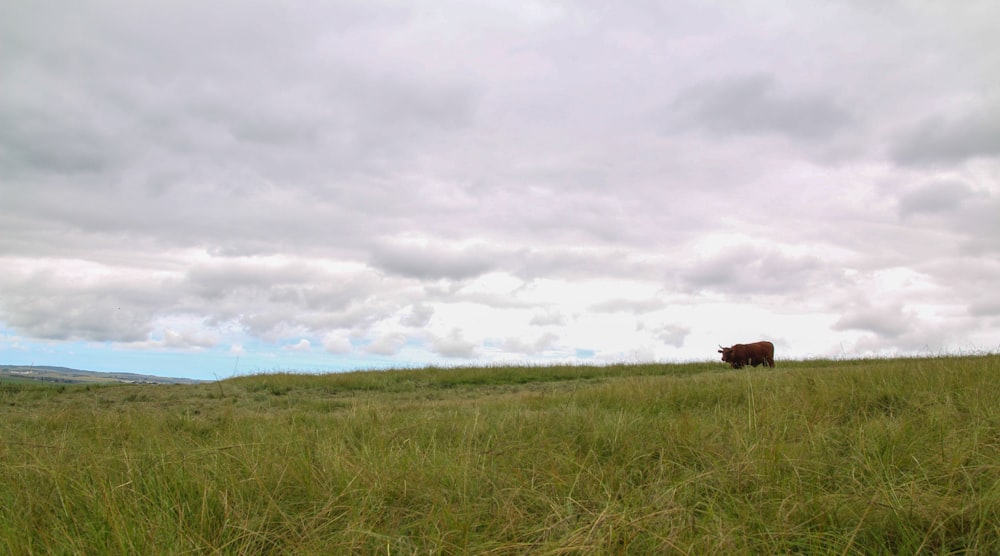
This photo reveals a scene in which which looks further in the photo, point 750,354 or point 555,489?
point 750,354

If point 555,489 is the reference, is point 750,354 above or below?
above

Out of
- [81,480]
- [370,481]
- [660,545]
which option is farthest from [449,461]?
[81,480]

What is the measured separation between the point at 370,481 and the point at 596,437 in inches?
80.3

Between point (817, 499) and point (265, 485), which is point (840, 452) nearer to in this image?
point (817, 499)

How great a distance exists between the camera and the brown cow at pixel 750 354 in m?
20.2

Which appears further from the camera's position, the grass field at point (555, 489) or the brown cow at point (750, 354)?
the brown cow at point (750, 354)

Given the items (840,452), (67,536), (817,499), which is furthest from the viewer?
(840,452)

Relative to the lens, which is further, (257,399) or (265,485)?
(257,399)

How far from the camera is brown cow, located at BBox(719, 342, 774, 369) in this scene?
2020 cm

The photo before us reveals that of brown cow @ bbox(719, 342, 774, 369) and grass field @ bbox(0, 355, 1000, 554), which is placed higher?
brown cow @ bbox(719, 342, 774, 369)

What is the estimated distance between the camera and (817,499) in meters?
3.20

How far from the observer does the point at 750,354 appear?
20.4 metres

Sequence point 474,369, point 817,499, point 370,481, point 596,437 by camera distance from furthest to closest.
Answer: point 474,369
point 596,437
point 370,481
point 817,499

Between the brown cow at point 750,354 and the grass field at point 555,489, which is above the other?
the brown cow at point 750,354
